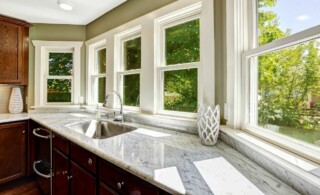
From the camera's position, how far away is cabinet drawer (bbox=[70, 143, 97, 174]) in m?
1.28

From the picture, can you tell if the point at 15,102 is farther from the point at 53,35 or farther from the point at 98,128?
the point at 98,128

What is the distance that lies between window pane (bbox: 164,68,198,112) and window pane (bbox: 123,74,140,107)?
49 cm

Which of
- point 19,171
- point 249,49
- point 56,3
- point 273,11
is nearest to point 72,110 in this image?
point 19,171

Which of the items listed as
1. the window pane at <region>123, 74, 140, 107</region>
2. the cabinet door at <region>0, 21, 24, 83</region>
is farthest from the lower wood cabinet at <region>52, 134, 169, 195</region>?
the cabinet door at <region>0, 21, 24, 83</region>

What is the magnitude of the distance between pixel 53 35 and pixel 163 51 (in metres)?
2.12

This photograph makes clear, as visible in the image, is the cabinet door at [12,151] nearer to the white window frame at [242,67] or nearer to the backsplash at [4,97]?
the backsplash at [4,97]

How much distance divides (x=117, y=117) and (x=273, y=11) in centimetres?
172

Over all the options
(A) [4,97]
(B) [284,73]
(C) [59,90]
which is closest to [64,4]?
(C) [59,90]

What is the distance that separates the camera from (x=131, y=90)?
8.09ft

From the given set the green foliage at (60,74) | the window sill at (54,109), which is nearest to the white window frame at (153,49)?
the green foliage at (60,74)

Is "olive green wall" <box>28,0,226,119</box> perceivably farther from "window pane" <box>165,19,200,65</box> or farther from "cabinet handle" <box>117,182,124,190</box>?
"cabinet handle" <box>117,182,124,190</box>

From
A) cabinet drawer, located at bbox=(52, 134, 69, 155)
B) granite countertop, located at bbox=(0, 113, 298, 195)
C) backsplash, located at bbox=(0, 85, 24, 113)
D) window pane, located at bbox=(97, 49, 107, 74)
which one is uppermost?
window pane, located at bbox=(97, 49, 107, 74)

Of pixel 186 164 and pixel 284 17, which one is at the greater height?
pixel 284 17

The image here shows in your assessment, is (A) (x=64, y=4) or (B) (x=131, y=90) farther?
(B) (x=131, y=90)
